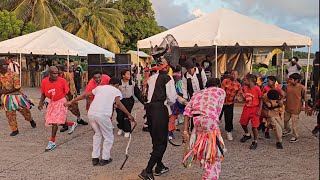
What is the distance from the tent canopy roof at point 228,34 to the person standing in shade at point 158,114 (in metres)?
6.61

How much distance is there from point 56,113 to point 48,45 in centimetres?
1251

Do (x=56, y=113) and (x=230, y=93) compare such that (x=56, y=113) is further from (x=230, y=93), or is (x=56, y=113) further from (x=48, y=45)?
(x=48, y=45)

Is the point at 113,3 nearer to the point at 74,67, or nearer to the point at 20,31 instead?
the point at 20,31

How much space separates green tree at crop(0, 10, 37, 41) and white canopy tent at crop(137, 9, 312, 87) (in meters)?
12.8

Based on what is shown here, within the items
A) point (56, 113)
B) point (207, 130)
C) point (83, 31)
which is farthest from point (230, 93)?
point (83, 31)

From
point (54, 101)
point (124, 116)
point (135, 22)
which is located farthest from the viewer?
point (135, 22)

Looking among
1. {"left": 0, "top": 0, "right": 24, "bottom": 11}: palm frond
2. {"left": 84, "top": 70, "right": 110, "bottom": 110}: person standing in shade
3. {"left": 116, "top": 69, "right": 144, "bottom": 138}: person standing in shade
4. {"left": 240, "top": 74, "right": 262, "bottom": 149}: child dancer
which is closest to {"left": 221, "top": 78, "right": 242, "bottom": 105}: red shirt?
{"left": 240, "top": 74, "right": 262, "bottom": 149}: child dancer

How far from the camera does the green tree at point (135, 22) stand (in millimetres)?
37156

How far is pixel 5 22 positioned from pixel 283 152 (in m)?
19.9

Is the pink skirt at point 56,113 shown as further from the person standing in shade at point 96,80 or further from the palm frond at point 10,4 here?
the palm frond at point 10,4

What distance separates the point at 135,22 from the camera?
3784cm

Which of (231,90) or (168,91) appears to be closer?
(168,91)

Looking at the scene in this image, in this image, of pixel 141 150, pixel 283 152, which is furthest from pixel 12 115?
pixel 283 152

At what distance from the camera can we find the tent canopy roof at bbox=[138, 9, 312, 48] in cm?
1129
